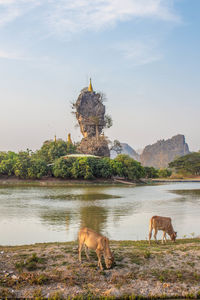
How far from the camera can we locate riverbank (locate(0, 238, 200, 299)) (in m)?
7.33

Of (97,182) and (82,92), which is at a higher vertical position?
(82,92)

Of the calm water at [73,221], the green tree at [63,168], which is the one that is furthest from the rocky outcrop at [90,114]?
the calm water at [73,221]

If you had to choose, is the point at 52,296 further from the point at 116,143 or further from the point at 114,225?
the point at 116,143

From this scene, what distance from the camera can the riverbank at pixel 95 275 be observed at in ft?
24.1

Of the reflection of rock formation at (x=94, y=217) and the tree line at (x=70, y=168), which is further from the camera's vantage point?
the tree line at (x=70, y=168)

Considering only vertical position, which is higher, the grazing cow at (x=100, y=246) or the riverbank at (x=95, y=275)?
the grazing cow at (x=100, y=246)

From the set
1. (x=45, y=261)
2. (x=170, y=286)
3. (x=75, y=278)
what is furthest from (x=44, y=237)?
(x=170, y=286)

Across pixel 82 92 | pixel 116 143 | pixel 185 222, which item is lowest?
pixel 185 222

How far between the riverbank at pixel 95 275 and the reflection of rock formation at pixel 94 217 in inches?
288

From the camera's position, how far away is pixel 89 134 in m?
89.5

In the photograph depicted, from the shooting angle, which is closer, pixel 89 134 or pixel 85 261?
pixel 85 261

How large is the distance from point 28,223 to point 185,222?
987cm

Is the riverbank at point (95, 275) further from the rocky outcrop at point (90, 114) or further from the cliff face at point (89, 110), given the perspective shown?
the cliff face at point (89, 110)

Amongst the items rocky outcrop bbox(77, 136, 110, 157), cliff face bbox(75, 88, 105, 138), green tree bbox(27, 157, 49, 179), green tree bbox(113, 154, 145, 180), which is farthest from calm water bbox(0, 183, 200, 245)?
cliff face bbox(75, 88, 105, 138)
